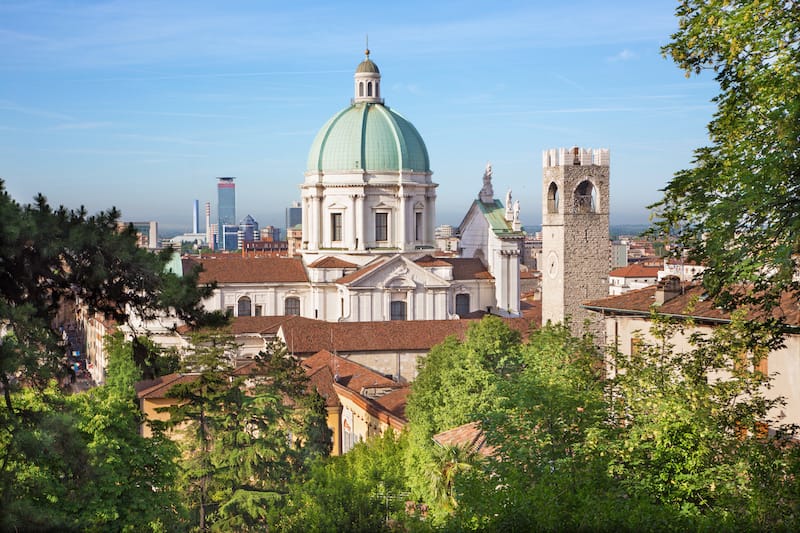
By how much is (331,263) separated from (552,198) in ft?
65.3

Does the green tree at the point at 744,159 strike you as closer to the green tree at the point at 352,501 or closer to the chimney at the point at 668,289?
the green tree at the point at 352,501

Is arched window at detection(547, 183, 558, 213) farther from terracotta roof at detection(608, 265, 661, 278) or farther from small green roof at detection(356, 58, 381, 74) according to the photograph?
terracotta roof at detection(608, 265, 661, 278)

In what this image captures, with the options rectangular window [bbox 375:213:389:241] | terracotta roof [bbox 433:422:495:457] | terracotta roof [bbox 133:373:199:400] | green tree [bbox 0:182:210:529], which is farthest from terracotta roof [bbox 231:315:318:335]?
green tree [bbox 0:182:210:529]

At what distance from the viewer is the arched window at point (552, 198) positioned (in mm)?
50625

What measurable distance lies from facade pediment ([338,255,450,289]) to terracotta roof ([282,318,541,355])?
8004 mm

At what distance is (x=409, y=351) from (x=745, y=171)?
132 ft

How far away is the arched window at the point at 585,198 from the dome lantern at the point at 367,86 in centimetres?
2437

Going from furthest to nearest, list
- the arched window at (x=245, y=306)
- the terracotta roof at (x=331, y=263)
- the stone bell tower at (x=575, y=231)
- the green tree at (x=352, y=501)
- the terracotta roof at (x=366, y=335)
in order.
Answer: the arched window at (x=245, y=306) < the terracotta roof at (x=331, y=263) < the terracotta roof at (x=366, y=335) < the stone bell tower at (x=575, y=231) < the green tree at (x=352, y=501)

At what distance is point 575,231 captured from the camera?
161ft

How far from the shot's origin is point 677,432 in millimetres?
16359

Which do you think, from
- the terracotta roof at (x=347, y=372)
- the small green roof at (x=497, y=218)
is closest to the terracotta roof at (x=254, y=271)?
the small green roof at (x=497, y=218)

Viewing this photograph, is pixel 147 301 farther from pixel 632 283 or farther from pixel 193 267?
pixel 632 283

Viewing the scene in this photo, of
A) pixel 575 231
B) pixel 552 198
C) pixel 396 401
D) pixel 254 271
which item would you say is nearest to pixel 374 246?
pixel 254 271

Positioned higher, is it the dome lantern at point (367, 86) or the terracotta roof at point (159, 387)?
the dome lantern at point (367, 86)
